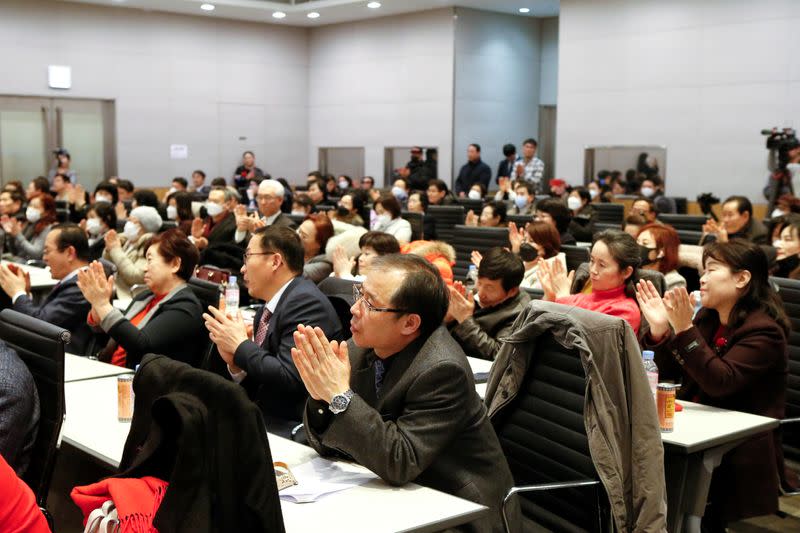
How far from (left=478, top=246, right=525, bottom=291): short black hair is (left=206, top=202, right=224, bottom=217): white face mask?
186 inches

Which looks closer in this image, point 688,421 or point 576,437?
point 576,437

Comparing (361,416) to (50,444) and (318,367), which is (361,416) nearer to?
(318,367)

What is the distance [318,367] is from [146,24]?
15.3 metres

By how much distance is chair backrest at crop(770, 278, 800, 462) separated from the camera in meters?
3.80

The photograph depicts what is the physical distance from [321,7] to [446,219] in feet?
24.4

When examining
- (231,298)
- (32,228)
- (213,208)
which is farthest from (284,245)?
(32,228)

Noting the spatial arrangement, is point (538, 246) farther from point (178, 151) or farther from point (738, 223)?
point (178, 151)

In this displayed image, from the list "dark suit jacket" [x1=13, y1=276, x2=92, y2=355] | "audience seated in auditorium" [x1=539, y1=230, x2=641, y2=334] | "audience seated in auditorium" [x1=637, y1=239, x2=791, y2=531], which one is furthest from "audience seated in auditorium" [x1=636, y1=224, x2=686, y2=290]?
"dark suit jacket" [x1=13, y1=276, x2=92, y2=355]

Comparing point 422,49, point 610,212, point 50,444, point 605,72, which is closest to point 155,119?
point 422,49

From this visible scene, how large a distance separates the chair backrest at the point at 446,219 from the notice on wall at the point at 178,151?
8220 millimetres

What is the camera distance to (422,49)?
1636 cm

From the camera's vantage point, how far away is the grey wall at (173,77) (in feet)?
50.9

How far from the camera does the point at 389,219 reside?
8.88 meters

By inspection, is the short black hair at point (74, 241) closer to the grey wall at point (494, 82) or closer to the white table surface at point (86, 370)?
the white table surface at point (86, 370)
